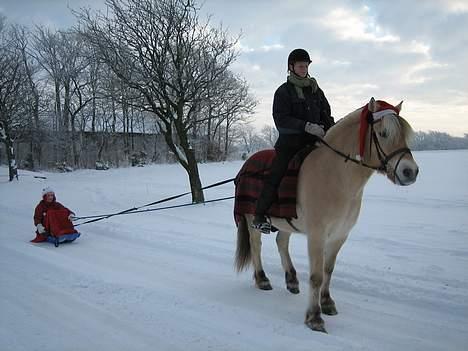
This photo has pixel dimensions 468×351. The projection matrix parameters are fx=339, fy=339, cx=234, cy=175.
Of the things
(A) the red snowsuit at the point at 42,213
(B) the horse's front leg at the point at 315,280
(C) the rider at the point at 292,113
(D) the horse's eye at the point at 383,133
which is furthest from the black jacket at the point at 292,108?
(A) the red snowsuit at the point at 42,213

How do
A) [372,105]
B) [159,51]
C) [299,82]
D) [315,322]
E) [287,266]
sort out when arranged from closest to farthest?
1. [372,105]
2. [315,322]
3. [299,82]
4. [287,266]
5. [159,51]

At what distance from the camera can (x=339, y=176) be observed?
3449 mm

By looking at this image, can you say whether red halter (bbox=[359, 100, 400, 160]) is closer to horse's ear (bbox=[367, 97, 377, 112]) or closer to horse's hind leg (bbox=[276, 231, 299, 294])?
horse's ear (bbox=[367, 97, 377, 112])

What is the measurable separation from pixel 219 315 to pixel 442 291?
8.96 feet

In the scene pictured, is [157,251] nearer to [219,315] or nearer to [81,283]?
[81,283]

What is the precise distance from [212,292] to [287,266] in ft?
3.41

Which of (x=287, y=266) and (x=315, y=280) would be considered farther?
(x=287, y=266)

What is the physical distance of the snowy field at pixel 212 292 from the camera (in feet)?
10.4

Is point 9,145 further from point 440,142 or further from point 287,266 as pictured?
point 440,142

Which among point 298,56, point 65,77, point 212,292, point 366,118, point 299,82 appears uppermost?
point 65,77

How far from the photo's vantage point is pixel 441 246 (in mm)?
5895

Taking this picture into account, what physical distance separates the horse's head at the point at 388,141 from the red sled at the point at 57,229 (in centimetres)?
570

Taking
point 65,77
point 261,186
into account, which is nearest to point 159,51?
point 261,186

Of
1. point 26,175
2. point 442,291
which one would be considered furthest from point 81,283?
point 26,175
